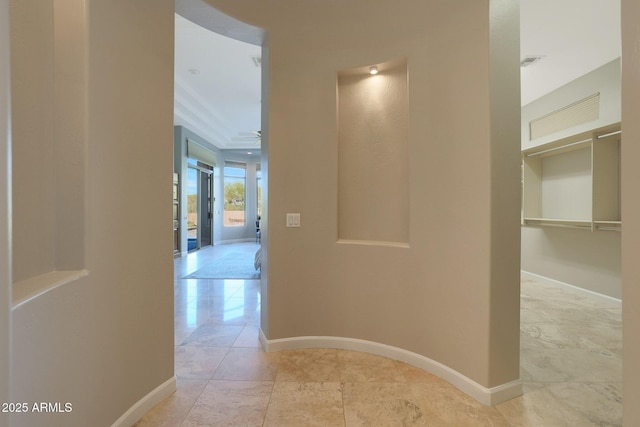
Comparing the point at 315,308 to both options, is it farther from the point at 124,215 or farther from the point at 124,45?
the point at 124,45

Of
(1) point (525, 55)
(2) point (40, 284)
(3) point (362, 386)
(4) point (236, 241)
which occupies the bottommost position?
(3) point (362, 386)

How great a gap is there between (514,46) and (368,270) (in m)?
1.87

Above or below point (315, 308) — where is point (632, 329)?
above

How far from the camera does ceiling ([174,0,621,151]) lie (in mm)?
2959

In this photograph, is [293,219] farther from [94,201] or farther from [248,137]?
[248,137]

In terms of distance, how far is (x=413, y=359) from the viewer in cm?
226

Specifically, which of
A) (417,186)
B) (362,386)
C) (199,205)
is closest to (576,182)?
(417,186)

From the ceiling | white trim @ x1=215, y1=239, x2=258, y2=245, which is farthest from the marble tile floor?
white trim @ x1=215, y1=239, x2=258, y2=245

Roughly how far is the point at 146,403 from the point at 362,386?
1370 millimetres

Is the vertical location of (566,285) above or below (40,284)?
below

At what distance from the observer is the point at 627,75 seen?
95 cm

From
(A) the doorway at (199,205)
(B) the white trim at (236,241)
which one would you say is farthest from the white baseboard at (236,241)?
(A) the doorway at (199,205)

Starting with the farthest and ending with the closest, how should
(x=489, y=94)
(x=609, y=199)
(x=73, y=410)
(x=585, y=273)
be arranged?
(x=585, y=273) < (x=609, y=199) < (x=489, y=94) < (x=73, y=410)

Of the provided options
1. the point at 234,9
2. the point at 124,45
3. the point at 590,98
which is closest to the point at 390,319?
the point at 124,45
